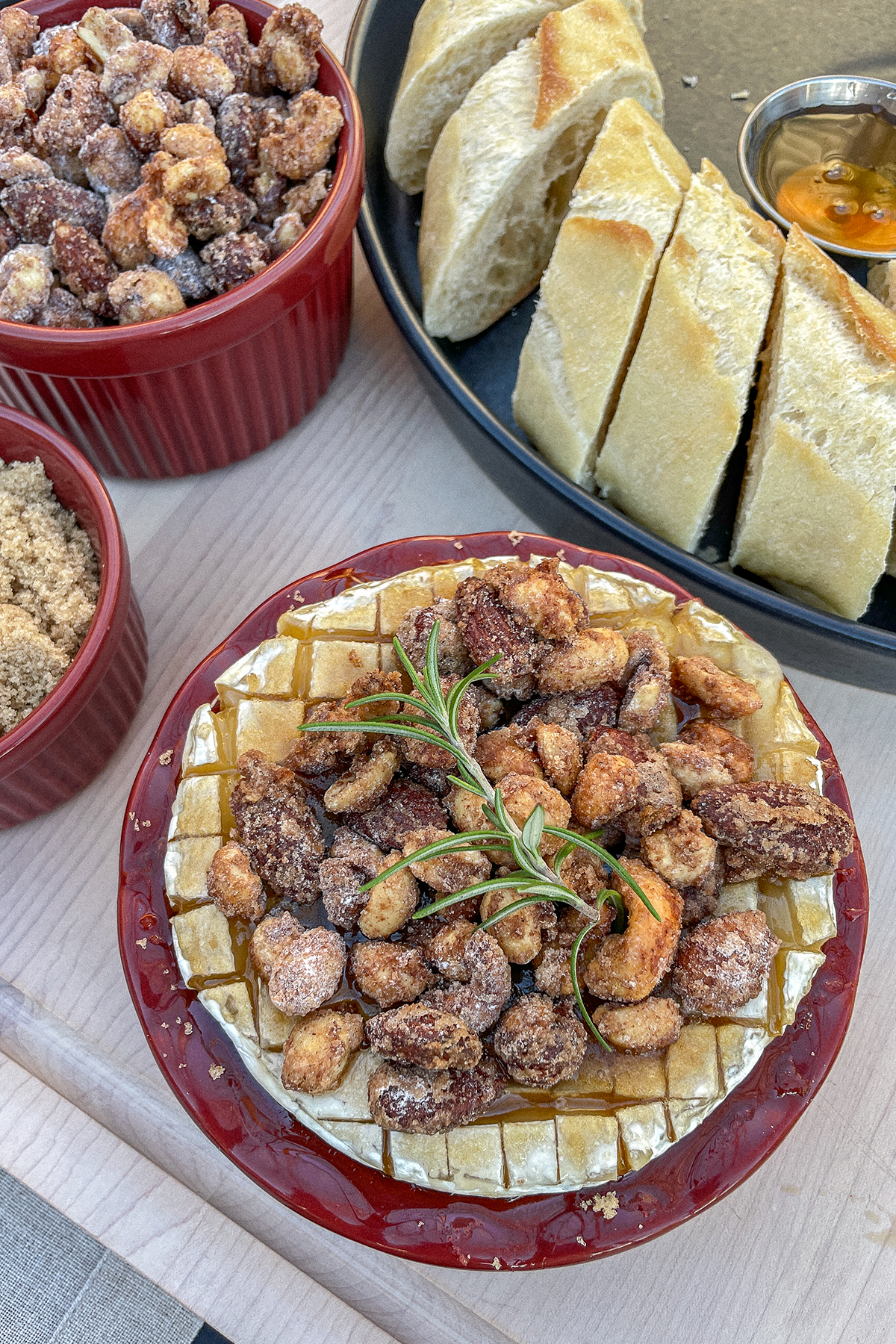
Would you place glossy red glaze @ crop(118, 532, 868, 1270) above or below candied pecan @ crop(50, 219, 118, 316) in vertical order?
below

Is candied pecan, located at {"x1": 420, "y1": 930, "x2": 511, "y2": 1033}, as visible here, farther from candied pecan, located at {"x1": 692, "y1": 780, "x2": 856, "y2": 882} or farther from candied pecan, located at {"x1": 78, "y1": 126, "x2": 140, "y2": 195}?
candied pecan, located at {"x1": 78, "y1": 126, "x2": 140, "y2": 195}

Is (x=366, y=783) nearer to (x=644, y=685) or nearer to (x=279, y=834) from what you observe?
(x=279, y=834)

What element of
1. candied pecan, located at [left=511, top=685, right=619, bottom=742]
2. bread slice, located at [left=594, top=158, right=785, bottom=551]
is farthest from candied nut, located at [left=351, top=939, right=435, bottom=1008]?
bread slice, located at [left=594, top=158, right=785, bottom=551]

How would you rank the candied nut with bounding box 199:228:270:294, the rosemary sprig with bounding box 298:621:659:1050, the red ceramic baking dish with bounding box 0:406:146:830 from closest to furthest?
the rosemary sprig with bounding box 298:621:659:1050
the red ceramic baking dish with bounding box 0:406:146:830
the candied nut with bounding box 199:228:270:294

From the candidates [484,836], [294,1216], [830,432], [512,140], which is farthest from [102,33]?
[294,1216]

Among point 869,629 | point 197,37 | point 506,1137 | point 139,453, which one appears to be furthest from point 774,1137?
point 197,37

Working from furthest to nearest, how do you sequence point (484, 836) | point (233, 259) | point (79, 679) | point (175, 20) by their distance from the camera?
point (175, 20)
point (233, 259)
point (79, 679)
point (484, 836)
